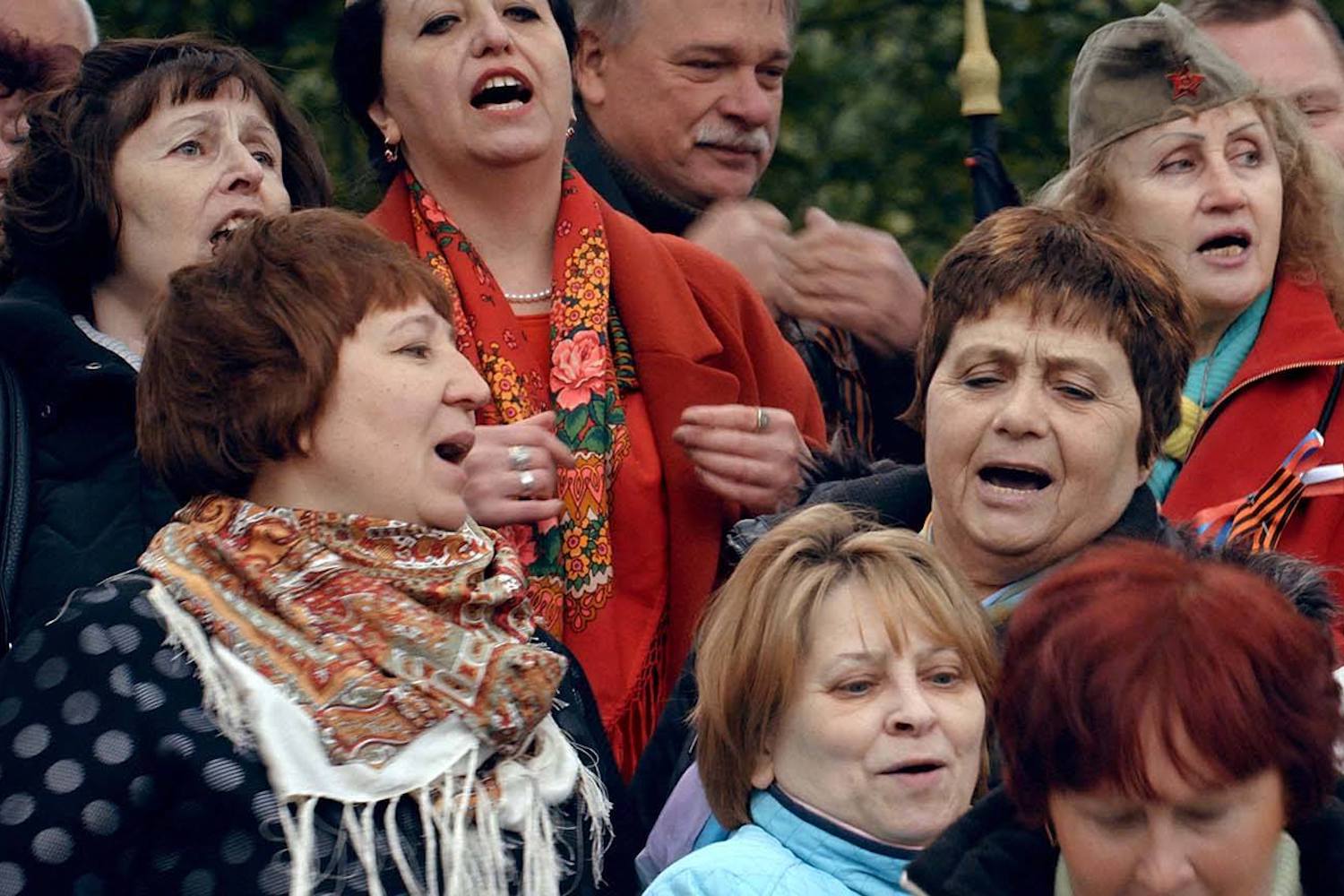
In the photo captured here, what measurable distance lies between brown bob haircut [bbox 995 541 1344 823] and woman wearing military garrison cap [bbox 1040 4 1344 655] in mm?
1613

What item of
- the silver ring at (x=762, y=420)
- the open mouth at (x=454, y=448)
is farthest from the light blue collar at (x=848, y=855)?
the silver ring at (x=762, y=420)

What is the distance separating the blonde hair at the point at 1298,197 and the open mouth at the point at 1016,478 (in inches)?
37.9

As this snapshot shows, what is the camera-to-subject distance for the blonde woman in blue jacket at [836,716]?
3.44m

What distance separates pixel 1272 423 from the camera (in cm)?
449

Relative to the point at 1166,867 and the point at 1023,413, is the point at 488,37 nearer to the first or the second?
the point at 1023,413

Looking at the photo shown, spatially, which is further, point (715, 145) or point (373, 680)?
point (715, 145)

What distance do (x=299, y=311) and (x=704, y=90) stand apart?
186 centimetres

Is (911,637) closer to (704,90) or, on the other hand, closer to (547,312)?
(547,312)

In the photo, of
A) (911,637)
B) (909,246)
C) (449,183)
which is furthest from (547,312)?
(909,246)

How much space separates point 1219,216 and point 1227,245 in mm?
67

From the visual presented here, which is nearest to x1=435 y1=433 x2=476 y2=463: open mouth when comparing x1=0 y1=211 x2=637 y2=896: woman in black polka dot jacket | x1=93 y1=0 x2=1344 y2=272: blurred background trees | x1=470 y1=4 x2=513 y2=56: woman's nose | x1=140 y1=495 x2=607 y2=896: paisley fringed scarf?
x1=0 y1=211 x2=637 y2=896: woman in black polka dot jacket

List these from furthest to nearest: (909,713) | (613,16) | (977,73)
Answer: (977,73)
(613,16)
(909,713)

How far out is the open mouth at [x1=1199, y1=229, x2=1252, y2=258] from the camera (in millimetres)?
4719

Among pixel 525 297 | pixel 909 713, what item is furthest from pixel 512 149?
pixel 909 713
